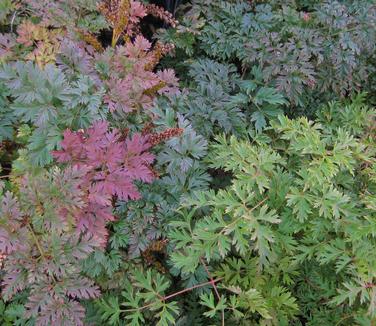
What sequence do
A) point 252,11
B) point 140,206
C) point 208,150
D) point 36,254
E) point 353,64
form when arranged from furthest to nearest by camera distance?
1. point 252,11
2. point 353,64
3. point 208,150
4. point 140,206
5. point 36,254

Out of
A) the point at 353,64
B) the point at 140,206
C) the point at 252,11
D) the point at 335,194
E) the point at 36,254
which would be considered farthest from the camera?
the point at 252,11

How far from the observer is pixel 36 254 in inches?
57.9

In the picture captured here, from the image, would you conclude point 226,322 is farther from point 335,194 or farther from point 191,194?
point 335,194

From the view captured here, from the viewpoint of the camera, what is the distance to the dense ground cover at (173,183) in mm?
Answer: 1504

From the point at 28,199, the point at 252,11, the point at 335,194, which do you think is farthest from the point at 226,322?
the point at 252,11

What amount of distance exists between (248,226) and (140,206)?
0.47 metres

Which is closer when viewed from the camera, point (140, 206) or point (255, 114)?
point (140, 206)

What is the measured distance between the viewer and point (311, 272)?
1.83 metres

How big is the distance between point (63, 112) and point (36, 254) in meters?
0.55

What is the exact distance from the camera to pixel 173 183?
5.89ft

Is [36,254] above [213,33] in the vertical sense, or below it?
below

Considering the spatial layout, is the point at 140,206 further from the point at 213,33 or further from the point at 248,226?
the point at 213,33

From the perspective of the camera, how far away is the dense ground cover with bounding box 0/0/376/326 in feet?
4.93

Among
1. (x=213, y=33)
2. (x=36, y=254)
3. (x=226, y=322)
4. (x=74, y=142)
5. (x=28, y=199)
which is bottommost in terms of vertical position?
(x=226, y=322)
